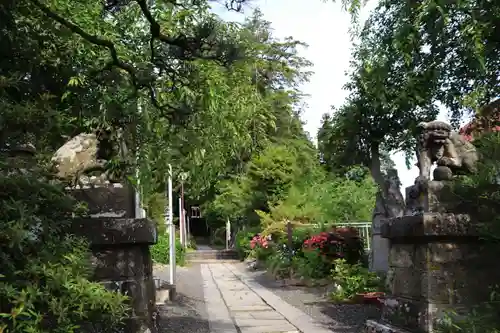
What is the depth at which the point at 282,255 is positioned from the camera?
52.5ft

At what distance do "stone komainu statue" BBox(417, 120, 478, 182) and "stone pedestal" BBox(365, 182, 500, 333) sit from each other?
0.78ft

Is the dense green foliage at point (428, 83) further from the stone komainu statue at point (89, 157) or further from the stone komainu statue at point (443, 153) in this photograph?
the stone komainu statue at point (89, 157)

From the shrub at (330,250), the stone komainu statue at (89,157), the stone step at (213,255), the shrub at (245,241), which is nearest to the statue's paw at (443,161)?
the stone komainu statue at (89,157)

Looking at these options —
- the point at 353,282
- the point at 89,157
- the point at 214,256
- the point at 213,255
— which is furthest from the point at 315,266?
the point at 213,255

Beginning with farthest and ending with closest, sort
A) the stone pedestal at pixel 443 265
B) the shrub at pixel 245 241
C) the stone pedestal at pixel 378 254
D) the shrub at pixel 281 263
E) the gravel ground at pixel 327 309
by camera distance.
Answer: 1. the shrub at pixel 245 241
2. the shrub at pixel 281 263
3. the stone pedestal at pixel 378 254
4. the gravel ground at pixel 327 309
5. the stone pedestal at pixel 443 265

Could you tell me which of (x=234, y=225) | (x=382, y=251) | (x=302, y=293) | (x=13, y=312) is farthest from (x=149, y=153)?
(x=234, y=225)

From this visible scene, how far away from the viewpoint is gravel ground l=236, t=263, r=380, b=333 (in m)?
7.55

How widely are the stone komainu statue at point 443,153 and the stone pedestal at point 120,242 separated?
2.51 meters

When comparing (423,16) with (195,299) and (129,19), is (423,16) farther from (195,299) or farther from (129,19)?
(195,299)

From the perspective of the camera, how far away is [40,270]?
3320 millimetres

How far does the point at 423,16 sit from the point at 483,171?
71.5 inches

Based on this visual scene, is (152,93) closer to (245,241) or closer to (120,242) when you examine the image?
(120,242)

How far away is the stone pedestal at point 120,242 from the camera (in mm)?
4578

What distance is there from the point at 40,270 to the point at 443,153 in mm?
3560
